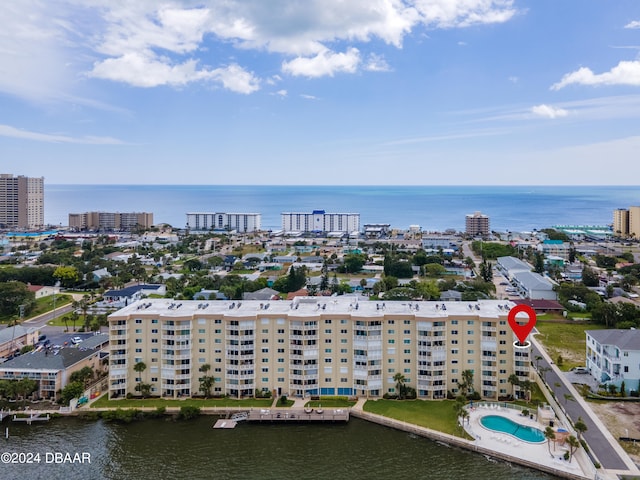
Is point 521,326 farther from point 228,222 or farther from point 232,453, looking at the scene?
point 228,222

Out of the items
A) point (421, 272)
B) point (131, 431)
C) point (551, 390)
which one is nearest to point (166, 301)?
point (131, 431)

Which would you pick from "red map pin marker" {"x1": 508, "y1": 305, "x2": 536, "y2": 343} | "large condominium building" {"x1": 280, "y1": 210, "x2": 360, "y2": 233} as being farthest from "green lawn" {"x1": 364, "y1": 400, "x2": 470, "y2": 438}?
"large condominium building" {"x1": 280, "y1": 210, "x2": 360, "y2": 233}

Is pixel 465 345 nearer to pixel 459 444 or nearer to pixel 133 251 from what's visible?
pixel 459 444

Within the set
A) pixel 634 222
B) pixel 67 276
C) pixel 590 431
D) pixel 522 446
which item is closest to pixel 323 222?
pixel 634 222

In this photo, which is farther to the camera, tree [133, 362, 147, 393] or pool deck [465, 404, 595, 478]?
tree [133, 362, 147, 393]

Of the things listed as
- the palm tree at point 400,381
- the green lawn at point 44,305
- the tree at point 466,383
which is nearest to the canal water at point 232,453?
the palm tree at point 400,381

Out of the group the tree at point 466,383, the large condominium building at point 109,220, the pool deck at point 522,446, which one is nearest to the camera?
the pool deck at point 522,446

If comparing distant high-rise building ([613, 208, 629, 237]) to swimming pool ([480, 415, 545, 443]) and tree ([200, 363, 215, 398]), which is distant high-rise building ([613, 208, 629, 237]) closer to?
swimming pool ([480, 415, 545, 443])

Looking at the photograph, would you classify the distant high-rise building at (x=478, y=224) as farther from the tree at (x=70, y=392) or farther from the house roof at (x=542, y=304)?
the tree at (x=70, y=392)
